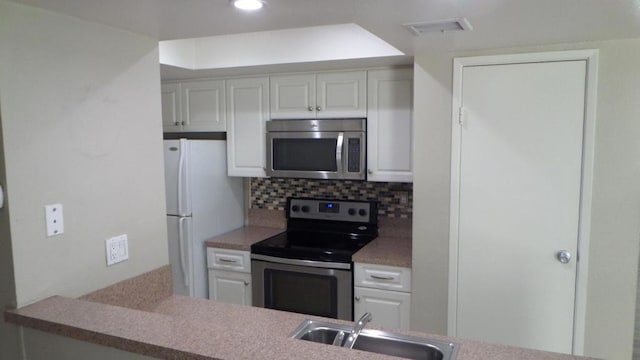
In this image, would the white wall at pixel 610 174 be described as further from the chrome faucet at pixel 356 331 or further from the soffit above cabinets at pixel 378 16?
the chrome faucet at pixel 356 331

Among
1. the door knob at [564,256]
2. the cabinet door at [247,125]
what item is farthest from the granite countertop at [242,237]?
the door knob at [564,256]

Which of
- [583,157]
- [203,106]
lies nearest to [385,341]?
[583,157]

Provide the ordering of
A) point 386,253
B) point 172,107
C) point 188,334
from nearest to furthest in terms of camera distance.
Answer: point 188,334, point 386,253, point 172,107

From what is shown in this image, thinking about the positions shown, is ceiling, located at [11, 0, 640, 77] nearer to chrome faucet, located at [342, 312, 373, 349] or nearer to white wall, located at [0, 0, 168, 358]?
white wall, located at [0, 0, 168, 358]

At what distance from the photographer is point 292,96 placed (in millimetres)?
3346

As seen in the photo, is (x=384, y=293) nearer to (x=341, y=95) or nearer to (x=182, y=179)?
(x=341, y=95)

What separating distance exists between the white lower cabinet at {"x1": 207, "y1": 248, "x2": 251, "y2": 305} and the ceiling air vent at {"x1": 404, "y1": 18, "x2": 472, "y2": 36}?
1972 mm

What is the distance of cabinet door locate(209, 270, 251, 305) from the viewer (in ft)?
10.9

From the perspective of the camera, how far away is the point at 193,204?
3.30 m

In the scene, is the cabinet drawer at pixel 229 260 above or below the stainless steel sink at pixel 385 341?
below

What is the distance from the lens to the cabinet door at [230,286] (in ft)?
10.9

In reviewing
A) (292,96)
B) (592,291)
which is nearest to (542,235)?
(592,291)

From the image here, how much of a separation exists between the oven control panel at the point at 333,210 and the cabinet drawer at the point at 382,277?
0.60 meters

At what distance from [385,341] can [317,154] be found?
6.11ft
